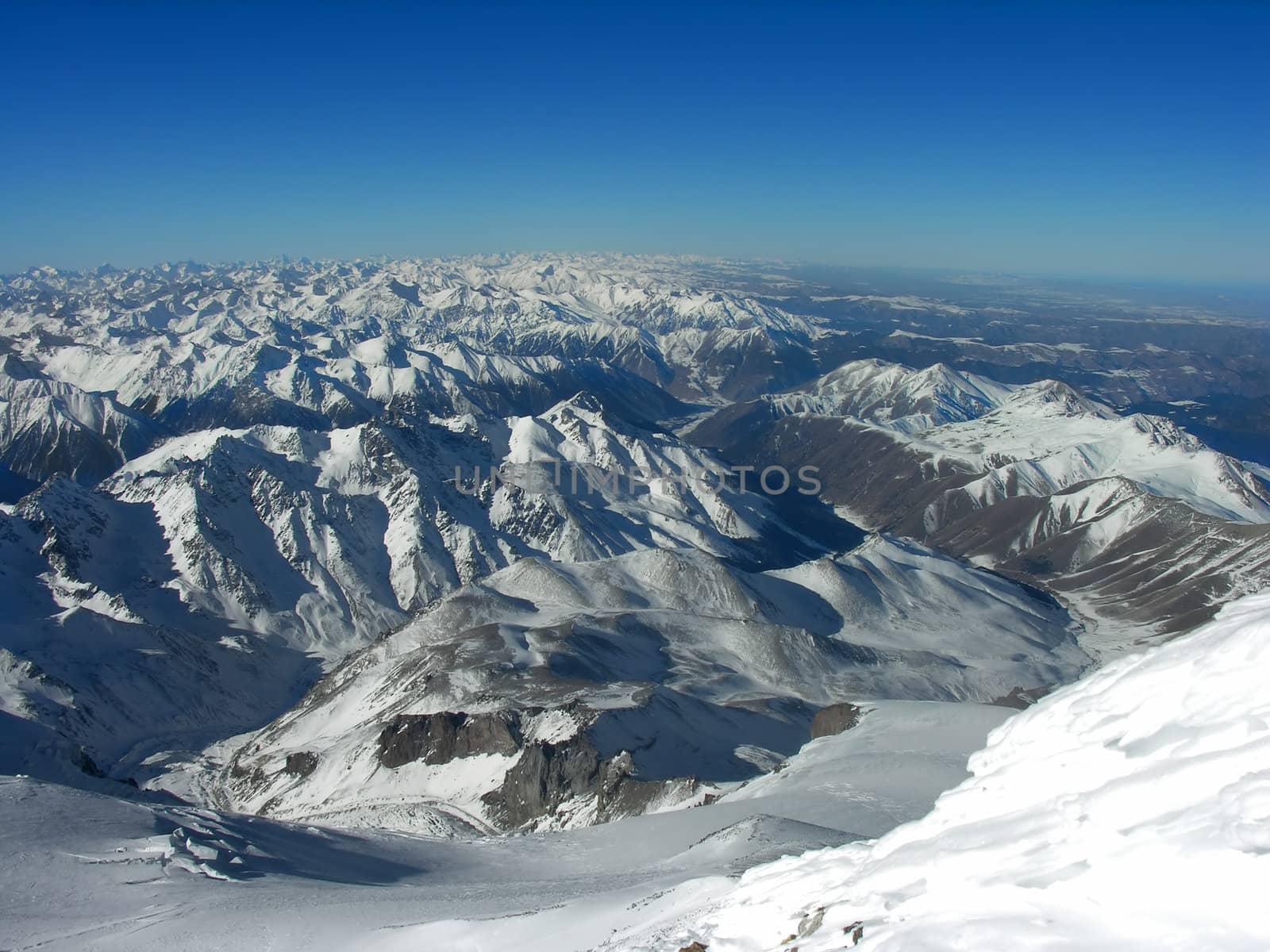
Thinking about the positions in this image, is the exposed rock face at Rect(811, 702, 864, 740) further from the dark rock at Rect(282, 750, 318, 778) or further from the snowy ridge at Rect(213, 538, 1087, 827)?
the dark rock at Rect(282, 750, 318, 778)

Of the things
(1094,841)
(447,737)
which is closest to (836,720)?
(447,737)

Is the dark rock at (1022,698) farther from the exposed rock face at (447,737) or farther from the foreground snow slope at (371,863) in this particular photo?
the exposed rock face at (447,737)

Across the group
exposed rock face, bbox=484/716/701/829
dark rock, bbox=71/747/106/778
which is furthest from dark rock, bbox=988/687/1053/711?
dark rock, bbox=71/747/106/778

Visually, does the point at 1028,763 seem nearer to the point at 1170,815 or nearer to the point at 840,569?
the point at 1170,815

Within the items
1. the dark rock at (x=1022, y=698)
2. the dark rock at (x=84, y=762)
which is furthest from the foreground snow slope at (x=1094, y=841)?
the dark rock at (x=84, y=762)

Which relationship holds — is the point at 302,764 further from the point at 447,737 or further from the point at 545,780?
the point at 545,780
